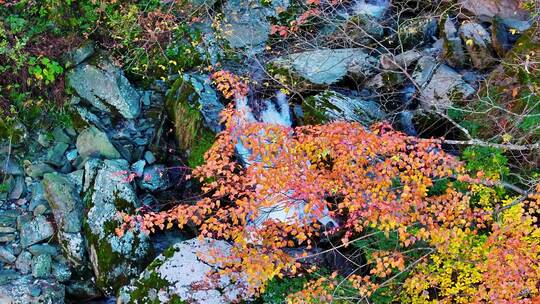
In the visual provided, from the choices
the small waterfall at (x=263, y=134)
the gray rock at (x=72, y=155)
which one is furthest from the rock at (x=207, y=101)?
the gray rock at (x=72, y=155)

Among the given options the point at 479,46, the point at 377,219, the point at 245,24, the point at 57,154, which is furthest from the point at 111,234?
the point at 479,46

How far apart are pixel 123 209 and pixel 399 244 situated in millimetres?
4290

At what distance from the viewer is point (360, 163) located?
22.5ft

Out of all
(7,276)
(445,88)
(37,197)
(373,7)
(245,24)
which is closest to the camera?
(7,276)

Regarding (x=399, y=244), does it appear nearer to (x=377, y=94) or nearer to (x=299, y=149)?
(x=299, y=149)

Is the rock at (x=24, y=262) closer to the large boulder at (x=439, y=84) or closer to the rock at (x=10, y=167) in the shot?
the rock at (x=10, y=167)

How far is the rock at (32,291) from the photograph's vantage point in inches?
284

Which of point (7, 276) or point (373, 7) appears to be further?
point (373, 7)

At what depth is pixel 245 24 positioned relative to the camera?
10.5 metres

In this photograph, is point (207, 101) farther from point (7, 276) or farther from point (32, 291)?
point (7, 276)

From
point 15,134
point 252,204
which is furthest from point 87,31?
point 252,204

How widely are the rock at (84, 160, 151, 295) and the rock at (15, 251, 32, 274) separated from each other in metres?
0.91

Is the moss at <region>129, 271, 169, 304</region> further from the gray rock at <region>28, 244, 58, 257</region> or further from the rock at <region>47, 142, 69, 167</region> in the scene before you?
the rock at <region>47, 142, 69, 167</region>

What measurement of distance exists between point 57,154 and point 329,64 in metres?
5.23
